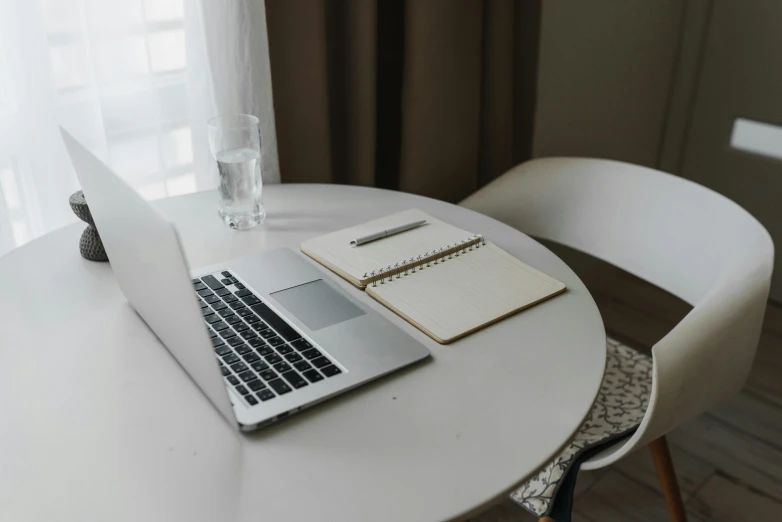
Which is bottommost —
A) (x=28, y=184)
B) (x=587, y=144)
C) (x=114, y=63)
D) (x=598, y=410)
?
(x=598, y=410)

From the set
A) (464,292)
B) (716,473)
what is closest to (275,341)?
(464,292)

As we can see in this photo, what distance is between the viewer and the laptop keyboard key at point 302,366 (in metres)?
0.77

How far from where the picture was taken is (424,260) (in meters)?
1.01

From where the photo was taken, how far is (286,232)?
1.11 meters

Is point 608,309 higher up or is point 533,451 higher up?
point 533,451

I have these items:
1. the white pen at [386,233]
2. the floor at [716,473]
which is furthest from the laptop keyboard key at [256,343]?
the floor at [716,473]

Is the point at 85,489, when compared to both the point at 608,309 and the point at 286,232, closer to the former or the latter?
the point at 286,232

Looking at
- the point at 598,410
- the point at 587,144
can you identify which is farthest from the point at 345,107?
the point at 587,144

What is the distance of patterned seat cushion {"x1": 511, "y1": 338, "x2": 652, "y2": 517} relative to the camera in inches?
40.7

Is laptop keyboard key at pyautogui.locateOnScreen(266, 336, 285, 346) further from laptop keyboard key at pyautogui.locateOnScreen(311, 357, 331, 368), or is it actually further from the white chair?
the white chair

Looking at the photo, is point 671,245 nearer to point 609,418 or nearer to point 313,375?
point 609,418

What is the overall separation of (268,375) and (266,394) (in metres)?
0.03

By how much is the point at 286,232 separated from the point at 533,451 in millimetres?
565

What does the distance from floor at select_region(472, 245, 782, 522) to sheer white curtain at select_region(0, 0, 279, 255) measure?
98cm
